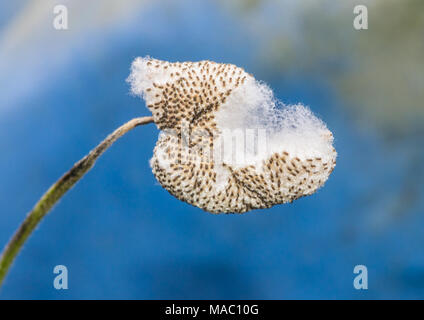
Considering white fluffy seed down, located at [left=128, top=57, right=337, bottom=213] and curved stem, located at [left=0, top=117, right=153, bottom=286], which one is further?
white fluffy seed down, located at [left=128, top=57, right=337, bottom=213]

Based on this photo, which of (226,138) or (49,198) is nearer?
(49,198)

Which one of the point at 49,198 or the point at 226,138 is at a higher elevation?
the point at 226,138

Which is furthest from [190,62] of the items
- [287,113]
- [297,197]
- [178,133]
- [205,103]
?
[297,197]

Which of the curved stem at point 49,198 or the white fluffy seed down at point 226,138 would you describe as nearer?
the curved stem at point 49,198

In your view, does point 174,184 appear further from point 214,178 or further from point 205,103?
point 205,103
